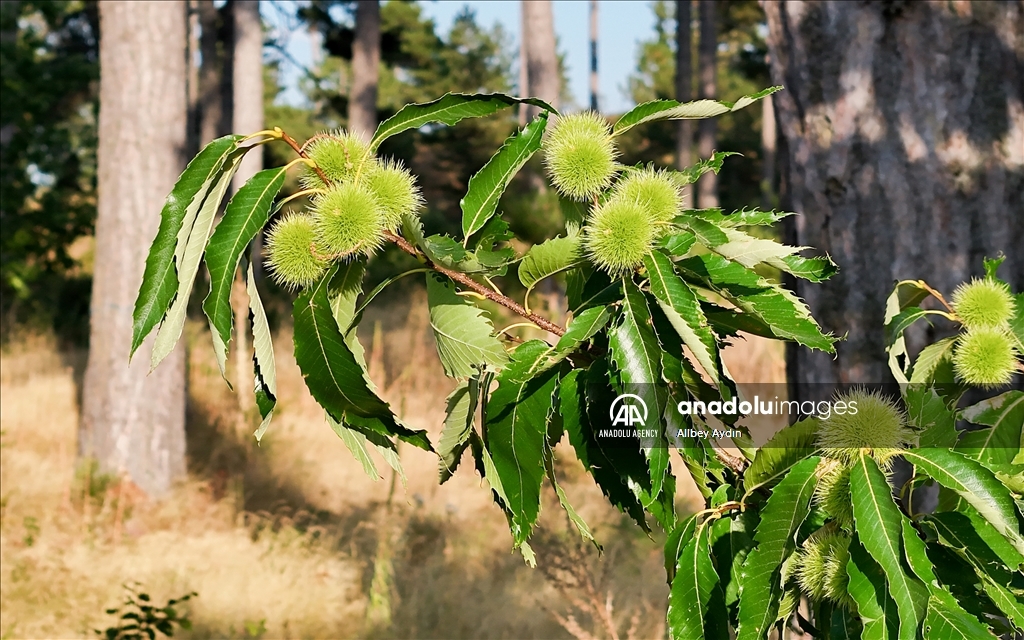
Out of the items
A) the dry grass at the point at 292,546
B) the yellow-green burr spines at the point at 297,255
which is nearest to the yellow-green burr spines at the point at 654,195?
the yellow-green burr spines at the point at 297,255

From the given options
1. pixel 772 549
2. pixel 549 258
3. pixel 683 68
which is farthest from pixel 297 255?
pixel 683 68

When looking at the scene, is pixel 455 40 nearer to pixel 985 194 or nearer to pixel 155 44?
pixel 155 44

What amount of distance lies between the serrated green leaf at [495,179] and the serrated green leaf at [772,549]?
0.46 meters

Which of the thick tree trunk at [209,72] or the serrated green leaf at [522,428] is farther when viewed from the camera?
the thick tree trunk at [209,72]

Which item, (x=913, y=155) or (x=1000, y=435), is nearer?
(x=1000, y=435)

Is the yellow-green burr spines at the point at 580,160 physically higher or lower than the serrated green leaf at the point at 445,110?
lower

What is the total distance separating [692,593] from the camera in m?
0.98

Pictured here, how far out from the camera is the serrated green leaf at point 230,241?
2.96 feet

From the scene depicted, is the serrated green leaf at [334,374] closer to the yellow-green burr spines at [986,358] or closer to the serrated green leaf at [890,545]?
the serrated green leaf at [890,545]

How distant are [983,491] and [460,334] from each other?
0.57 m

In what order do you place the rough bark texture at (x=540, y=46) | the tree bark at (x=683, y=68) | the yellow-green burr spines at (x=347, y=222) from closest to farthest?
the yellow-green burr spines at (x=347, y=222), the rough bark texture at (x=540, y=46), the tree bark at (x=683, y=68)

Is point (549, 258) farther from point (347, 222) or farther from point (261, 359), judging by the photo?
point (261, 359)

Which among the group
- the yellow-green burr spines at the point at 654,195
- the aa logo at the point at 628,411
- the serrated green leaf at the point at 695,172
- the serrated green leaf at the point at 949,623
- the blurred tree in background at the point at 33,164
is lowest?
the serrated green leaf at the point at 949,623

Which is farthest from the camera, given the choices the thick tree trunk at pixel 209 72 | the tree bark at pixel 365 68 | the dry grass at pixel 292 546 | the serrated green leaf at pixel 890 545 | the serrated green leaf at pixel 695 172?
the thick tree trunk at pixel 209 72
